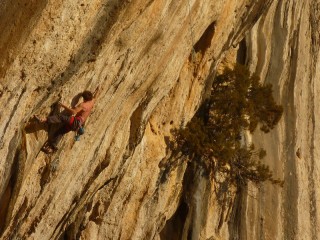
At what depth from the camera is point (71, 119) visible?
8.30 metres

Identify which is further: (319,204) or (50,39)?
(319,204)

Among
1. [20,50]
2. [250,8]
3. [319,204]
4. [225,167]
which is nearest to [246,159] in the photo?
[225,167]

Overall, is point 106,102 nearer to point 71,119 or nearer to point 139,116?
point 71,119

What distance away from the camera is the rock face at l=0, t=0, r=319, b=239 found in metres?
7.79

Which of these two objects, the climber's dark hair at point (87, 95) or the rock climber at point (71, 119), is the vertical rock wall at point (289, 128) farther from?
Answer: the climber's dark hair at point (87, 95)

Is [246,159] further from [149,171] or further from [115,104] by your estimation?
[115,104]

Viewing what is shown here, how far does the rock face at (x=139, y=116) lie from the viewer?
7.79 metres

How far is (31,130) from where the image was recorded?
8.09 metres

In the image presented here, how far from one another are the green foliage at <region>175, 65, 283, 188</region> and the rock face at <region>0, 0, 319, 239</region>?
43 centimetres

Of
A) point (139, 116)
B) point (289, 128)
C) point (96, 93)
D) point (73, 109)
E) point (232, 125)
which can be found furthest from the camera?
point (289, 128)

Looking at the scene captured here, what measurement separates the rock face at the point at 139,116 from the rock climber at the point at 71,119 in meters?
0.13

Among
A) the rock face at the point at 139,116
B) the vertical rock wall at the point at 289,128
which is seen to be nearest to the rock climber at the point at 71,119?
the rock face at the point at 139,116

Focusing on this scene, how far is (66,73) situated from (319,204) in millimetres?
8964

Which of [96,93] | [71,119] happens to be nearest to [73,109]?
[71,119]
